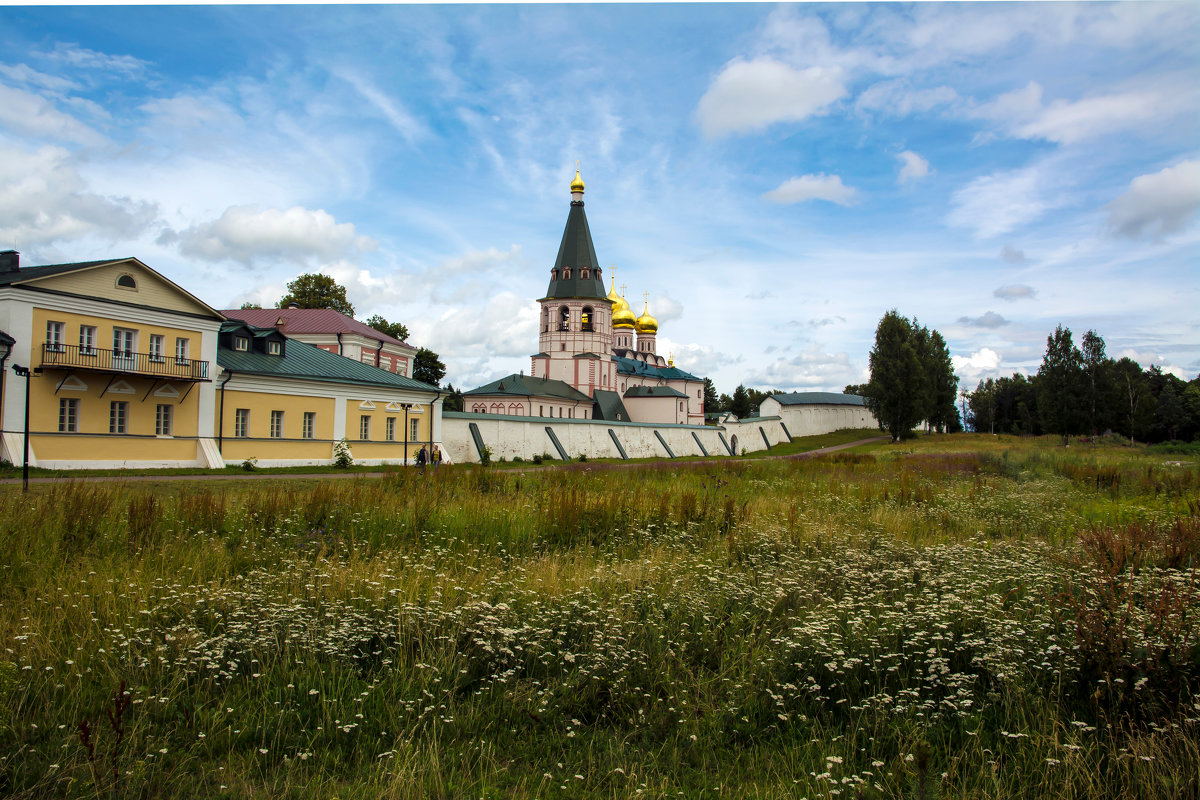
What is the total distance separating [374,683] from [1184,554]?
27.4ft

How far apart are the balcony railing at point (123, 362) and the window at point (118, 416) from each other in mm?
1344

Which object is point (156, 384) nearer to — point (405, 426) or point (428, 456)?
point (405, 426)

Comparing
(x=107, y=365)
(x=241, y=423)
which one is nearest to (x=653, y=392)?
(x=241, y=423)

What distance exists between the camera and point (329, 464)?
29.7 meters

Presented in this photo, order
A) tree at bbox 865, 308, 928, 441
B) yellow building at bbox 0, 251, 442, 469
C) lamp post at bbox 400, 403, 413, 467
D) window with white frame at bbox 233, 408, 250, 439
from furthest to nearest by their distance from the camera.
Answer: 1. tree at bbox 865, 308, 928, 441
2. lamp post at bbox 400, 403, 413, 467
3. window with white frame at bbox 233, 408, 250, 439
4. yellow building at bbox 0, 251, 442, 469

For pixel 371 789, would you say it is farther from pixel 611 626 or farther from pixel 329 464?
pixel 329 464

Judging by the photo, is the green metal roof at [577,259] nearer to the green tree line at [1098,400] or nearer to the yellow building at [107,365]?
the green tree line at [1098,400]

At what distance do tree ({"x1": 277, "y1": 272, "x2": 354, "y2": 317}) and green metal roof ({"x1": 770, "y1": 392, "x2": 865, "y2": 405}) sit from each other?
45.7m

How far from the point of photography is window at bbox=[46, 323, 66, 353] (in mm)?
22378

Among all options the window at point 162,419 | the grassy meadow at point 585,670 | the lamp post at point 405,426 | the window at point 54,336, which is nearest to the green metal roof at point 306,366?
the lamp post at point 405,426

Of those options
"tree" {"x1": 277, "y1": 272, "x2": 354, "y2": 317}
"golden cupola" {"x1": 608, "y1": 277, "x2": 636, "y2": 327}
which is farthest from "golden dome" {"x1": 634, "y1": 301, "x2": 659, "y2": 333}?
"tree" {"x1": 277, "y1": 272, "x2": 354, "y2": 317}

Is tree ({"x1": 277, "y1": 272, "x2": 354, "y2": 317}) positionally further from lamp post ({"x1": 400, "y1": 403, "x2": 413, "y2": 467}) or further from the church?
lamp post ({"x1": 400, "y1": 403, "x2": 413, "y2": 467})

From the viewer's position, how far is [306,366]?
1197 inches

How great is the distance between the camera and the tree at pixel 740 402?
121375 millimetres
